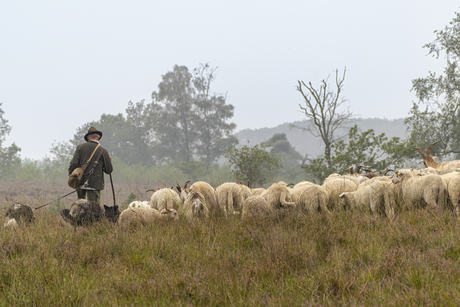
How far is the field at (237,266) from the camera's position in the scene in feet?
10.3

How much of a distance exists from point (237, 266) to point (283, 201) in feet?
11.6

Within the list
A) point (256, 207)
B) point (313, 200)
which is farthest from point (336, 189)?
point (256, 207)

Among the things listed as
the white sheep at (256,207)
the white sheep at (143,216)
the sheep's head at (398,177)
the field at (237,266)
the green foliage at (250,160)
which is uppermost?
the green foliage at (250,160)

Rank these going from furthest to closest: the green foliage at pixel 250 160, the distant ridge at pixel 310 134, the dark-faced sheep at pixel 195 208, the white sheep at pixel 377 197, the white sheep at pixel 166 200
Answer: the distant ridge at pixel 310 134
the green foliage at pixel 250 160
the white sheep at pixel 166 200
the white sheep at pixel 377 197
the dark-faced sheep at pixel 195 208

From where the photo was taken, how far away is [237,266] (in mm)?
3828

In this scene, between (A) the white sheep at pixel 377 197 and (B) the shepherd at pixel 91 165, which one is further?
(B) the shepherd at pixel 91 165

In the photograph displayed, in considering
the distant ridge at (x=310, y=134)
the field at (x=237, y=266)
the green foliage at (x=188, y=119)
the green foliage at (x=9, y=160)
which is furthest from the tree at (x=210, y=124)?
the distant ridge at (x=310, y=134)

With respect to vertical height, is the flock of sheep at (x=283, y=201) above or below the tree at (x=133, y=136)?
below

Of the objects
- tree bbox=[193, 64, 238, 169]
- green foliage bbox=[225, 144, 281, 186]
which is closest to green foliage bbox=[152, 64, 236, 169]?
tree bbox=[193, 64, 238, 169]

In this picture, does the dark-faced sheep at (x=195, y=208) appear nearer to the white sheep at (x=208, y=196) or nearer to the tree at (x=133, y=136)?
the white sheep at (x=208, y=196)

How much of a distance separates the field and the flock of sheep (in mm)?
791

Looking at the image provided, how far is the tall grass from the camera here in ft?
10.3

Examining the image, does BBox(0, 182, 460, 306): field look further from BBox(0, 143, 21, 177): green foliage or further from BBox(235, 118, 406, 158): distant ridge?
BBox(235, 118, 406, 158): distant ridge

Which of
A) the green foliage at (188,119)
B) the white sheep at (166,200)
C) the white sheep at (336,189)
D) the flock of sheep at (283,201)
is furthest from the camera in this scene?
the green foliage at (188,119)
